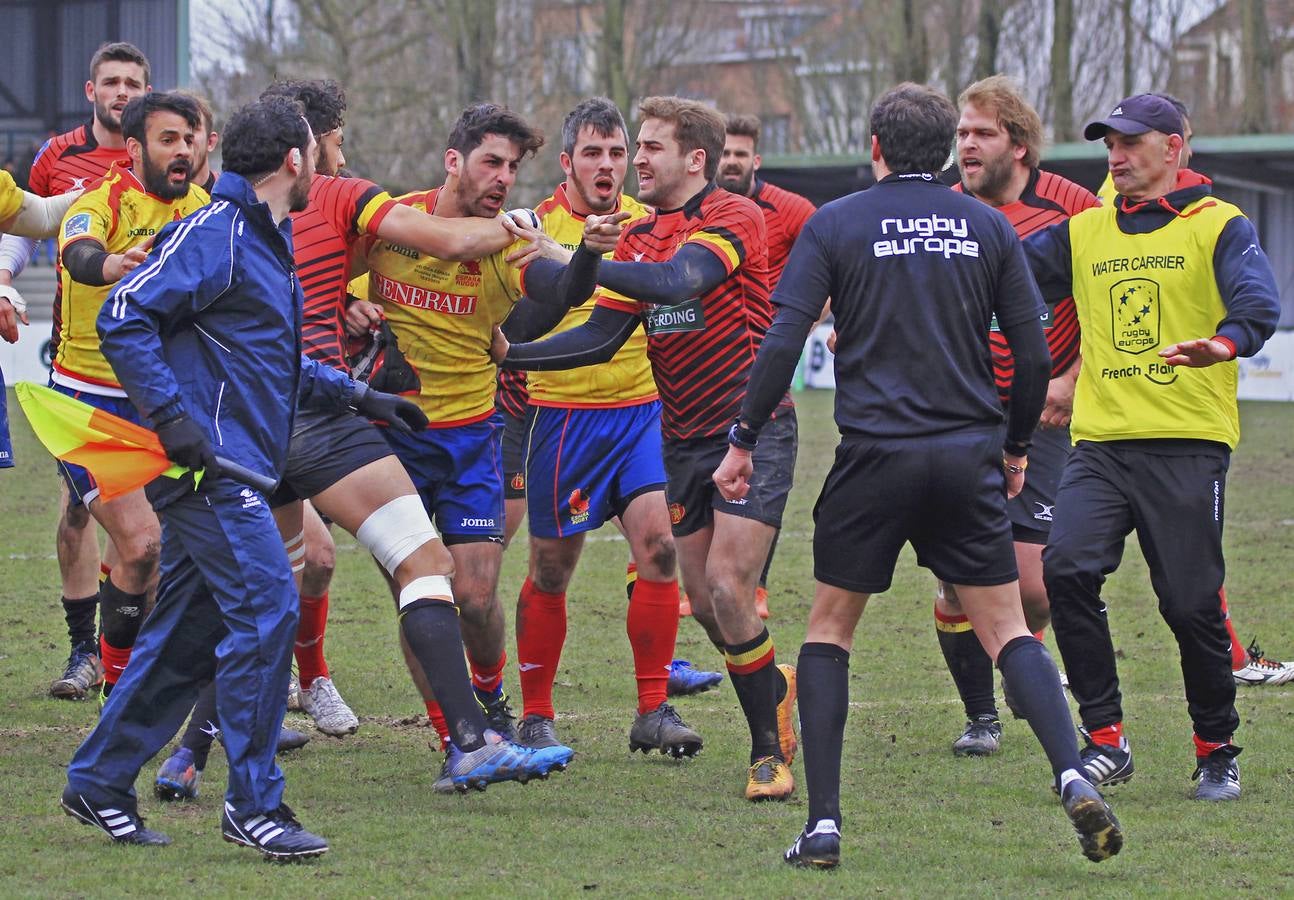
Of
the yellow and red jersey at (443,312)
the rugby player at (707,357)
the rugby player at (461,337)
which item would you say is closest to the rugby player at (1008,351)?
the rugby player at (707,357)

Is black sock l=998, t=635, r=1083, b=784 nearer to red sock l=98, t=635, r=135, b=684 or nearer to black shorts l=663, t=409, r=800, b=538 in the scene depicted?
black shorts l=663, t=409, r=800, b=538

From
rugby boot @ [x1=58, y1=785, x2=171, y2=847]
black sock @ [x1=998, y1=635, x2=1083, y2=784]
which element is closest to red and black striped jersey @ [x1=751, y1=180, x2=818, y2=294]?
black sock @ [x1=998, y1=635, x2=1083, y2=784]

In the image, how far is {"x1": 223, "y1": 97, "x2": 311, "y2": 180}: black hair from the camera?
4.97 meters

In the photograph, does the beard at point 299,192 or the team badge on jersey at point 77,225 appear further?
the team badge on jersey at point 77,225

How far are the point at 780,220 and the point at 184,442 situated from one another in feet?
17.2

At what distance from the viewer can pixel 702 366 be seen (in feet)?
20.2

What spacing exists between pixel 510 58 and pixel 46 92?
10.8 m

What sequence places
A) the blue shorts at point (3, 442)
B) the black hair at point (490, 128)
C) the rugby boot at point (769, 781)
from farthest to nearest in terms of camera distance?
the blue shorts at point (3, 442) → the black hair at point (490, 128) → the rugby boot at point (769, 781)

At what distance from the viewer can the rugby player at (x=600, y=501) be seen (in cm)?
638

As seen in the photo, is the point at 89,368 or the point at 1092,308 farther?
the point at 89,368

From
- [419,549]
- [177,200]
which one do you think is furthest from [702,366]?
[177,200]

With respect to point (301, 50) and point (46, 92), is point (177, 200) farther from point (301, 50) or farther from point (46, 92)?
point (301, 50)

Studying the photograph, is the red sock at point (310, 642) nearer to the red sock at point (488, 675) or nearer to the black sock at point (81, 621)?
the red sock at point (488, 675)

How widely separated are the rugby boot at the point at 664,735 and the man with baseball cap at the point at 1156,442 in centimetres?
136
